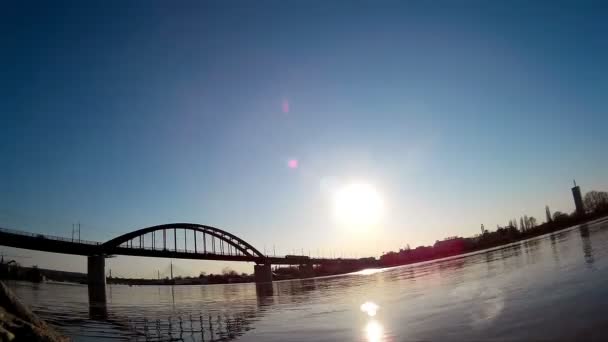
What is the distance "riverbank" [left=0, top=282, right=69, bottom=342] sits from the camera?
6679 mm

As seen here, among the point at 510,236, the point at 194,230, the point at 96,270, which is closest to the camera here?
the point at 96,270

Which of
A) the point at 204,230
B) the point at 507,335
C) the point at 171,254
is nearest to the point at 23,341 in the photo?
the point at 507,335

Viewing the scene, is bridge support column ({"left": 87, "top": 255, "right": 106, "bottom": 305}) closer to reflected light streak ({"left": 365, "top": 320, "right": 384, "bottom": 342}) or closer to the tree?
reflected light streak ({"left": 365, "top": 320, "right": 384, "bottom": 342})

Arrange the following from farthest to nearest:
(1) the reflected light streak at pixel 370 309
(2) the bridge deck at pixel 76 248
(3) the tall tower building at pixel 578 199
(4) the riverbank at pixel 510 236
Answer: (3) the tall tower building at pixel 578 199 → (4) the riverbank at pixel 510 236 → (2) the bridge deck at pixel 76 248 → (1) the reflected light streak at pixel 370 309

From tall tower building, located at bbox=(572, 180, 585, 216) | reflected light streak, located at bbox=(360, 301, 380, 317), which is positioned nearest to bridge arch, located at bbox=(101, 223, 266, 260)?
reflected light streak, located at bbox=(360, 301, 380, 317)

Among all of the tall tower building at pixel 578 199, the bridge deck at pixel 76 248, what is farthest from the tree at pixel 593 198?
the bridge deck at pixel 76 248

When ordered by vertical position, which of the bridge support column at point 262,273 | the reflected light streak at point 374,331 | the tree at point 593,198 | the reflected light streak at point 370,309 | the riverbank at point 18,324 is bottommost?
the bridge support column at point 262,273

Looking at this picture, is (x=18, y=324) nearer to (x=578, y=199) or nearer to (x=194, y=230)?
(x=194, y=230)

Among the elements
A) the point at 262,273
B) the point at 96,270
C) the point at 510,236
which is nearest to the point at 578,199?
the point at 510,236

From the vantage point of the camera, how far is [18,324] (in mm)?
7070

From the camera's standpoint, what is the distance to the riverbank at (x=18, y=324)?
263 inches

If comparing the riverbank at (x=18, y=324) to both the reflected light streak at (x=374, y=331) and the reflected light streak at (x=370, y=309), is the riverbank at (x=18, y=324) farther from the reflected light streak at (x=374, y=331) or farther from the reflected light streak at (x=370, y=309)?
Answer: the reflected light streak at (x=370, y=309)

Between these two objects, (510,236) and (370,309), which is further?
(510,236)

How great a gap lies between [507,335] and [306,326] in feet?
20.9
